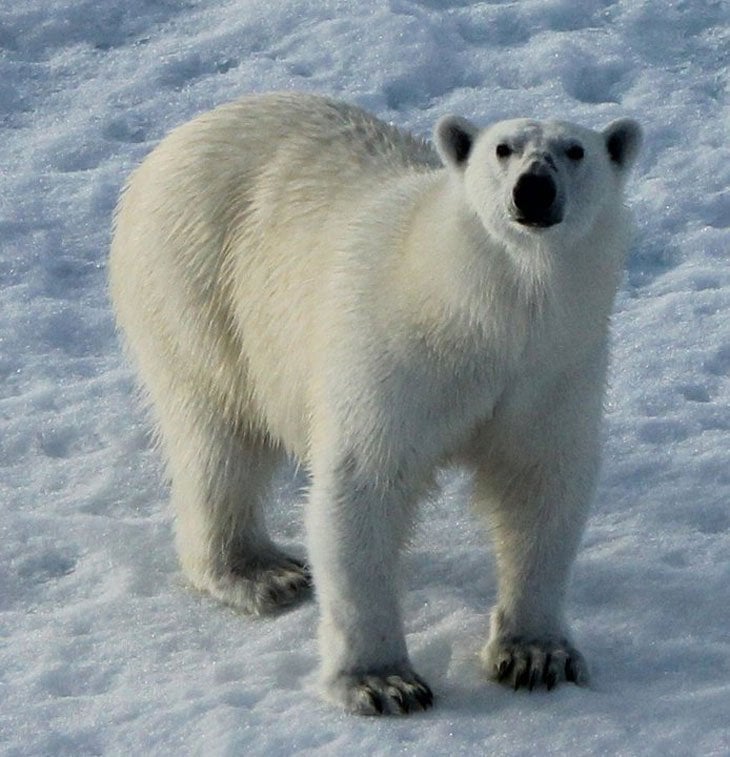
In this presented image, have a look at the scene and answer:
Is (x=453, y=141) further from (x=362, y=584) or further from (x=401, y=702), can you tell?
(x=401, y=702)

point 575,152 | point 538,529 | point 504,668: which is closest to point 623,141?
point 575,152

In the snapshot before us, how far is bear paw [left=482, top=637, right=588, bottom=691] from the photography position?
4.40m

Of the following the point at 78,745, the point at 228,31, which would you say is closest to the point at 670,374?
the point at 78,745

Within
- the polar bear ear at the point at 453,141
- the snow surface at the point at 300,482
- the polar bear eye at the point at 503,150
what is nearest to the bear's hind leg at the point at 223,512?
the snow surface at the point at 300,482

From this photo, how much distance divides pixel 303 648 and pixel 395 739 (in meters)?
0.58

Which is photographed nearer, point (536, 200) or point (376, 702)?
point (536, 200)

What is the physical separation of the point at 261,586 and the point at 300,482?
0.80 metres

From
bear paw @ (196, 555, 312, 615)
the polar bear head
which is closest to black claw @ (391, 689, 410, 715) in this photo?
bear paw @ (196, 555, 312, 615)


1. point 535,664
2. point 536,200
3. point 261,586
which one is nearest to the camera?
point 536,200

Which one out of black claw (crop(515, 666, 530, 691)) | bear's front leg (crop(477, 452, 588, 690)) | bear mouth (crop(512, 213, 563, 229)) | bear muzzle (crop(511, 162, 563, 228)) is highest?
bear muzzle (crop(511, 162, 563, 228))

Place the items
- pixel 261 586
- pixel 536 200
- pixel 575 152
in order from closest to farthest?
pixel 536 200, pixel 575 152, pixel 261 586

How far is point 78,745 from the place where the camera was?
4152 millimetres

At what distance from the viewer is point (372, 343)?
4.25 metres

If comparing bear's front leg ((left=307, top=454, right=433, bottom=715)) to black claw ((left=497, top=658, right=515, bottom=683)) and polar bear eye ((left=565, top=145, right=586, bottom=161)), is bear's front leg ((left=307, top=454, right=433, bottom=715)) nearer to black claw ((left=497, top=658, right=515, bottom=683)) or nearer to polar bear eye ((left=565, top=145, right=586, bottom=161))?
black claw ((left=497, top=658, right=515, bottom=683))
